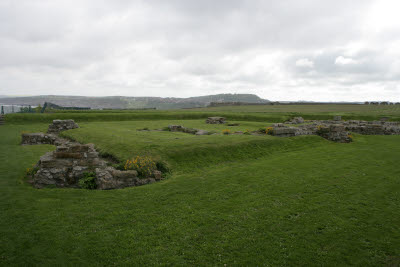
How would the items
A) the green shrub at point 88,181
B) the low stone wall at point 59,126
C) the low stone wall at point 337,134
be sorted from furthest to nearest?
the low stone wall at point 59,126
the low stone wall at point 337,134
the green shrub at point 88,181

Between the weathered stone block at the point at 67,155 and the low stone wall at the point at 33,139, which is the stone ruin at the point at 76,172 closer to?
the weathered stone block at the point at 67,155

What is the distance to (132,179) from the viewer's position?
47.6 feet

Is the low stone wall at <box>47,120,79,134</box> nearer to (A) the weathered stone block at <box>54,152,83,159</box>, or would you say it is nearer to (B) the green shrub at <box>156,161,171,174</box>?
(A) the weathered stone block at <box>54,152,83,159</box>

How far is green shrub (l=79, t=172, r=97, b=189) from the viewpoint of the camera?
1349 cm

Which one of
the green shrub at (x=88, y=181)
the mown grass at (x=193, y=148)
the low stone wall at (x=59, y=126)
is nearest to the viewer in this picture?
the green shrub at (x=88, y=181)

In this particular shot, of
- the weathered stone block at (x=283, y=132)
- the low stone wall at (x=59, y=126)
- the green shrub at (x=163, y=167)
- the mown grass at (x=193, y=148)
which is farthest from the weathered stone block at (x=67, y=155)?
the low stone wall at (x=59, y=126)

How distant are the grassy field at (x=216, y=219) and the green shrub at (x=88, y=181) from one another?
904mm

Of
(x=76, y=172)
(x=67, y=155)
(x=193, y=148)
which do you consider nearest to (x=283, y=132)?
(x=193, y=148)

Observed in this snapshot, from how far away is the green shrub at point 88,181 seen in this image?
13488 mm

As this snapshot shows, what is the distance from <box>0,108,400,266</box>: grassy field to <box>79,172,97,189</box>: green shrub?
2.96 feet

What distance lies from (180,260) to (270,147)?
18.8 m

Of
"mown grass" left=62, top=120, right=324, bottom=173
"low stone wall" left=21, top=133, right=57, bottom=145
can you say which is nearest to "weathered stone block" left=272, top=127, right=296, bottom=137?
"mown grass" left=62, top=120, right=324, bottom=173

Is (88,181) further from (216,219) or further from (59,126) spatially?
(59,126)

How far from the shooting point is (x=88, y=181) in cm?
1373
